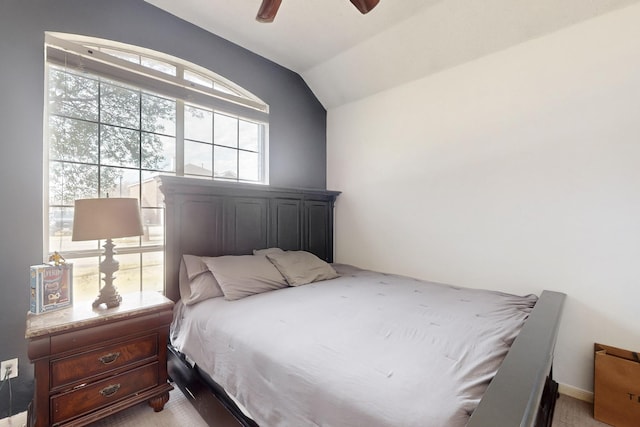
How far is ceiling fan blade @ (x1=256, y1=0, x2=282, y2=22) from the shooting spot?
158cm

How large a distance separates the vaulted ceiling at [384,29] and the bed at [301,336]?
140cm

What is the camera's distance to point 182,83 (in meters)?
2.44

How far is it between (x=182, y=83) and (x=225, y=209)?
114 cm

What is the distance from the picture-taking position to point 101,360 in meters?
1.60

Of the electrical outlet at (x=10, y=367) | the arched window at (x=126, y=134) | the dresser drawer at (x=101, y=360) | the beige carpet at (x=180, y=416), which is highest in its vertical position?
the arched window at (x=126, y=134)

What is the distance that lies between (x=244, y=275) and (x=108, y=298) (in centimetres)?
84

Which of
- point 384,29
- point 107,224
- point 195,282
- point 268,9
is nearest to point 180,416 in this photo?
point 195,282

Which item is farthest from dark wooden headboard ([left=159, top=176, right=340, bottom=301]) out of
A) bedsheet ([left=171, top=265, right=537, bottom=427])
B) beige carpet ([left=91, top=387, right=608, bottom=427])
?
beige carpet ([left=91, top=387, right=608, bottom=427])

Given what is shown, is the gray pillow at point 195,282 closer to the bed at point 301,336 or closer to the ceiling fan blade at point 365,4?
the bed at point 301,336

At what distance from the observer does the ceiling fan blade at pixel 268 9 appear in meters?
1.58

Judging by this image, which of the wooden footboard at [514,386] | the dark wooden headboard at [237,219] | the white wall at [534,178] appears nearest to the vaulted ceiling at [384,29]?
the white wall at [534,178]

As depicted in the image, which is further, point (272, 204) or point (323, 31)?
point (272, 204)

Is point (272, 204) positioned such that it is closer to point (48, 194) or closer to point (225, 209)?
point (225, 209)

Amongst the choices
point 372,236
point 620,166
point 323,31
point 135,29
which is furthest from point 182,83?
point 620,166
